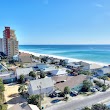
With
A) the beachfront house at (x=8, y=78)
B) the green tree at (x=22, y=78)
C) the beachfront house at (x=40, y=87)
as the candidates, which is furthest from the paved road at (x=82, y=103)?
the beachfront house at (x=8, y=78)

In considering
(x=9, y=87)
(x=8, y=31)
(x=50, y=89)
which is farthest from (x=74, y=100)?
(x=8, y=31)

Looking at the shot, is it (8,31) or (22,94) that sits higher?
(8,31)

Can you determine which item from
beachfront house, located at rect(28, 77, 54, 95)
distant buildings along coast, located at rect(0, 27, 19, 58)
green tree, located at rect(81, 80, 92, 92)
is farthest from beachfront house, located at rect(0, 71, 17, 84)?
distant buildings along coast, located at rect(0, 27, 19, 58)

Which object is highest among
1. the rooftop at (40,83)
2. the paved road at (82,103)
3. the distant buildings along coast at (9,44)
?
the distant buildings along coast at (9,44)

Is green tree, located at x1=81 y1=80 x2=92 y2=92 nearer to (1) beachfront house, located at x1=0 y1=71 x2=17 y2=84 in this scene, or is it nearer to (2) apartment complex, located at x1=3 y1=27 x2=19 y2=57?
(1) beachfront house, located at x1=0 y1=71 x2=17 y2=84

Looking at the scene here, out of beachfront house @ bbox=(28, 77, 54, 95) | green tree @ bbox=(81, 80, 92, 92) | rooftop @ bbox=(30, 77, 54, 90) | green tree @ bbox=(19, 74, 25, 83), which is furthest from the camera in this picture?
green tree @ bbox=(19, 74, 25, 83)

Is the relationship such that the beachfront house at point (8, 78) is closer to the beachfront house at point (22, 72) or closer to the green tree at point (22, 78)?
the beachfront house at point (22, 72)

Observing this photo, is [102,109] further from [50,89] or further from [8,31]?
[8,31]
